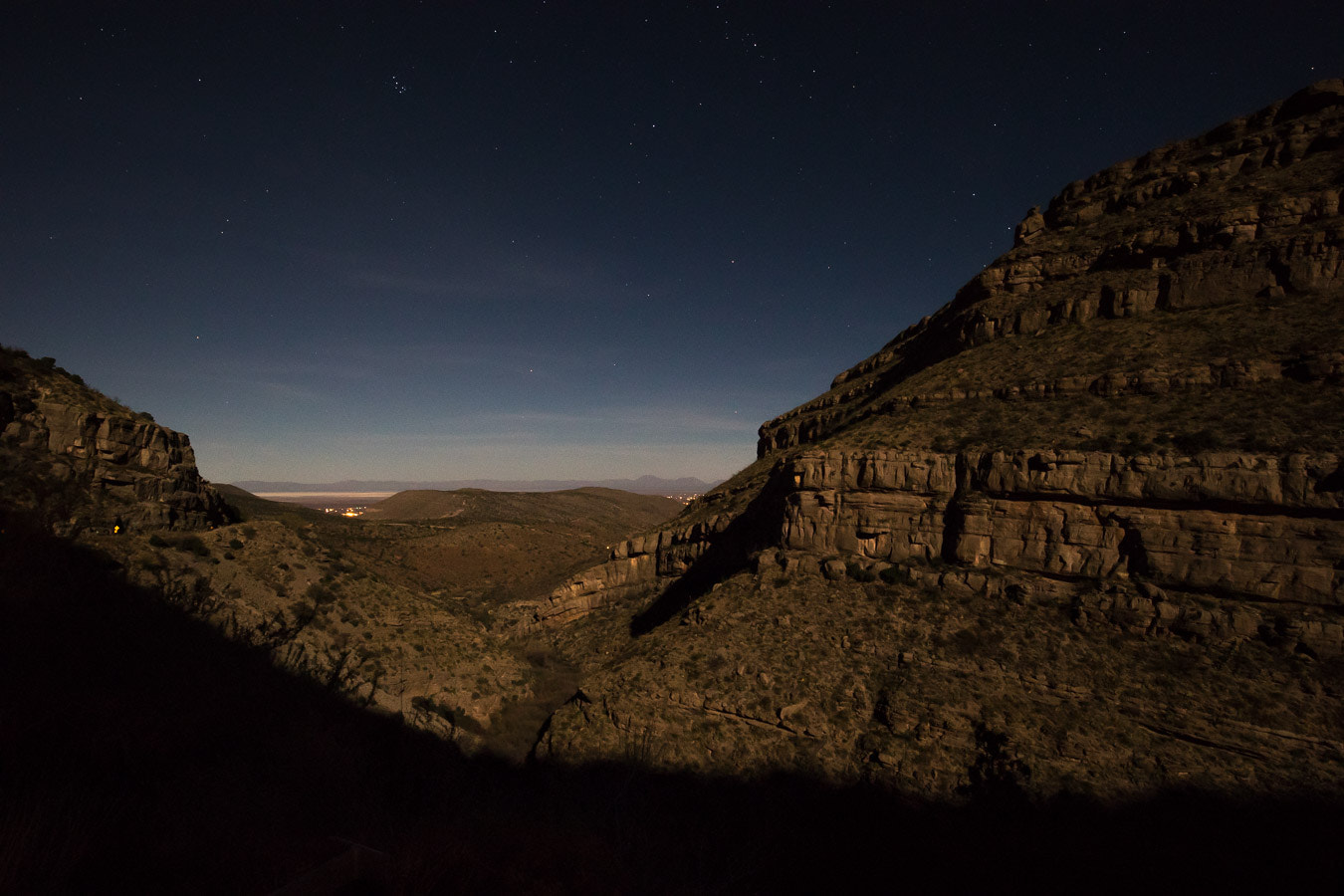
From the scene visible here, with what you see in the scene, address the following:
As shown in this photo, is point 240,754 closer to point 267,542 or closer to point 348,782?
point 348,782

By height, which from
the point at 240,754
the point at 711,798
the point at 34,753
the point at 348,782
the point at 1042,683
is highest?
the point at 34,753

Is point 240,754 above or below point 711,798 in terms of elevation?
above

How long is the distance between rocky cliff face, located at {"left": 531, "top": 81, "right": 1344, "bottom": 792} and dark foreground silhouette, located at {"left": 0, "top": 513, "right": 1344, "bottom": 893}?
165cm

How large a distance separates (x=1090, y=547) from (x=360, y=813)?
27.7 metres

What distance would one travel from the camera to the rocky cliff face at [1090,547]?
17.8 metres

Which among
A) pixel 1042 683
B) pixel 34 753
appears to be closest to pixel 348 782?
pixel 34 753

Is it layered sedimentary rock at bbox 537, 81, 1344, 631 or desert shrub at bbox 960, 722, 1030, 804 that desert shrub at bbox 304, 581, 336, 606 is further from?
desert shrub at bbox 960, 722, 1030, 804

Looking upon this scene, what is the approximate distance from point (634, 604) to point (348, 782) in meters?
35.5

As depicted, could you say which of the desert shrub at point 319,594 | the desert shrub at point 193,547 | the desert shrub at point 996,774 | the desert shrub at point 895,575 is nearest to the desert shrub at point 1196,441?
the desert shrub at point 895,575

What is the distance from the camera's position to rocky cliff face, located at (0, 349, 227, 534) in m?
18.6

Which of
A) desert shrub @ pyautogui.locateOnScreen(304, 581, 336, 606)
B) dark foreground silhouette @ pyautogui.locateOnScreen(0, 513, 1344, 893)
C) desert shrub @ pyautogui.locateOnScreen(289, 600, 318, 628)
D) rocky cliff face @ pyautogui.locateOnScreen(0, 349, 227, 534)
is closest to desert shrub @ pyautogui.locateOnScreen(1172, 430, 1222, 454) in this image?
dark foreground silhouette @ pyautogui.locateOnScreen(0, 513, 1344, 893)

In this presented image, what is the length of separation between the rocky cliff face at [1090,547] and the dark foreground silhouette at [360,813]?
64.8 inches

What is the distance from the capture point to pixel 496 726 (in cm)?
2639

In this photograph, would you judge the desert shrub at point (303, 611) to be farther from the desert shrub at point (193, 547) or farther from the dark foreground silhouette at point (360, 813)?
the dark foreground silhouette at point (360, 813)
